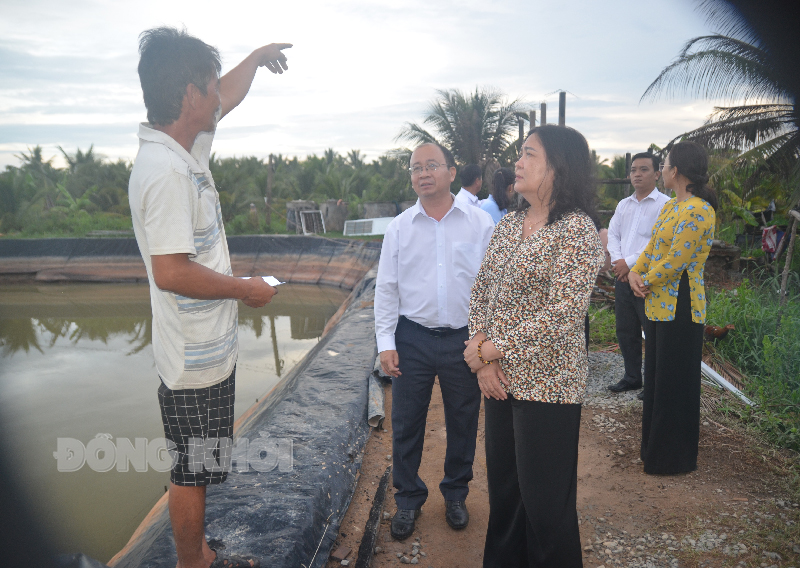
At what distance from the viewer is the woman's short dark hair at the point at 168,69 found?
1.67 m

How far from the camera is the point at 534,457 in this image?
70.7 inches

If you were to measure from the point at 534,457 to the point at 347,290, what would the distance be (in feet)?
41.4

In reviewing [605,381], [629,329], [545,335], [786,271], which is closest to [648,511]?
[545,335]

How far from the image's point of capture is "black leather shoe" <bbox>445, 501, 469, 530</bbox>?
103 inches

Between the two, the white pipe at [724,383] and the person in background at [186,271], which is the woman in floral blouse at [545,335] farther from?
the white pipe at [724,383]

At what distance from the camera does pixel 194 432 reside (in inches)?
68.4

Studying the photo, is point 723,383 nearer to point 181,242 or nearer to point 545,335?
point 545,335

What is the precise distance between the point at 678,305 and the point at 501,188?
197cm

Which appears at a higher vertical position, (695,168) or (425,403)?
(695,168)

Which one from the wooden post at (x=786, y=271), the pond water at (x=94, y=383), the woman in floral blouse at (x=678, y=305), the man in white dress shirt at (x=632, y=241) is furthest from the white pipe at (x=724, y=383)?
the pond water at (x=94, y=383)

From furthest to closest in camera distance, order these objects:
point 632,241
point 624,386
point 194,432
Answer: point 624,386 < point 632,241 < point 194,432

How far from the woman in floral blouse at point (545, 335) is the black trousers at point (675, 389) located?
55.3 inches

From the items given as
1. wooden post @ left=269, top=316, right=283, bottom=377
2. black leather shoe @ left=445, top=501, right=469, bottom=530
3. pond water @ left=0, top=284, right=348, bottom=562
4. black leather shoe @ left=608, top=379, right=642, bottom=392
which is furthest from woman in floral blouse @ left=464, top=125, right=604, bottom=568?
wooden post @ left=269, top=316, right=283, bottom=377

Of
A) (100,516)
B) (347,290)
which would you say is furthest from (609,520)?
(347,290)
